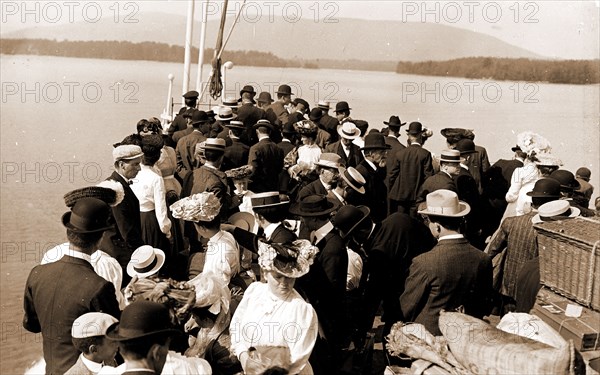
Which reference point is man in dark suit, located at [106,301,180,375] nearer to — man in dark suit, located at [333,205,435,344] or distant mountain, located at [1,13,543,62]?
man in dark suit, located at [333,205,435,344]

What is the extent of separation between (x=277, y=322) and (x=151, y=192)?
9.07 feet

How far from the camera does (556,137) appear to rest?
816 inches

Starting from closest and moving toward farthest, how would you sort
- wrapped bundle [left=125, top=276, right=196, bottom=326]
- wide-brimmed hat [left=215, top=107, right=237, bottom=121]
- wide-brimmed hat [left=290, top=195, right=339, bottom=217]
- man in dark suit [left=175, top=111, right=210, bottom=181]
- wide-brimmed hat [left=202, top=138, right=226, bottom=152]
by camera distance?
wrapped bundle [left=125, top=276, right=196, bottom=326] → wide-brimmed hat [left=290, top=195, right=339, bottom=217] → wide-brimmed hat [left=202, top=138, right=226, bottom=152] → man in dark suit [left=175, top=111, right=210, bottom=181] → wide-brimmed hat [left=215, top=107, right=237, bottom=121]

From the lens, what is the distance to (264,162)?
748 centimetres

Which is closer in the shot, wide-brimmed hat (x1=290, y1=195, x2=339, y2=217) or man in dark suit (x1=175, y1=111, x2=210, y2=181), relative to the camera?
wide-brimmed hat (x1=290, y1=195, x2=339, y2=217)

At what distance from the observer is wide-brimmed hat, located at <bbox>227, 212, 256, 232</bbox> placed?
550 centimetres

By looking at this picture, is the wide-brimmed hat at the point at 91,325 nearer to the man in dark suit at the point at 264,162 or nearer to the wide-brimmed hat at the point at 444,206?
the wide-brimmed hat at the point at 444,206

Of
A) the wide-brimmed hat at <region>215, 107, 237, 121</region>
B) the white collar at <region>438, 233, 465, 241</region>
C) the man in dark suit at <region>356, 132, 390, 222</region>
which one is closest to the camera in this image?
the white collar at <region>438, 233, 465, 241</region>

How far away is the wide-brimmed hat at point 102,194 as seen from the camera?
4297mm

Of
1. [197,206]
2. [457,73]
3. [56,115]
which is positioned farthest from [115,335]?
[457,73]

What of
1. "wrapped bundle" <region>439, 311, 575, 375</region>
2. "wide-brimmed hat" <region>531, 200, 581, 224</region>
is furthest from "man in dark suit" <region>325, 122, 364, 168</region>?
"wrapped bundle" <region>439, 311, 575, 375</region>

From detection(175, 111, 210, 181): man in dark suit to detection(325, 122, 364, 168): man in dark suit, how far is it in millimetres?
1688

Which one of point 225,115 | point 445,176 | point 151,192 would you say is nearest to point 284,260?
point 151,192

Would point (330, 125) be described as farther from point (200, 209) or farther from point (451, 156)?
point (200, 209)
